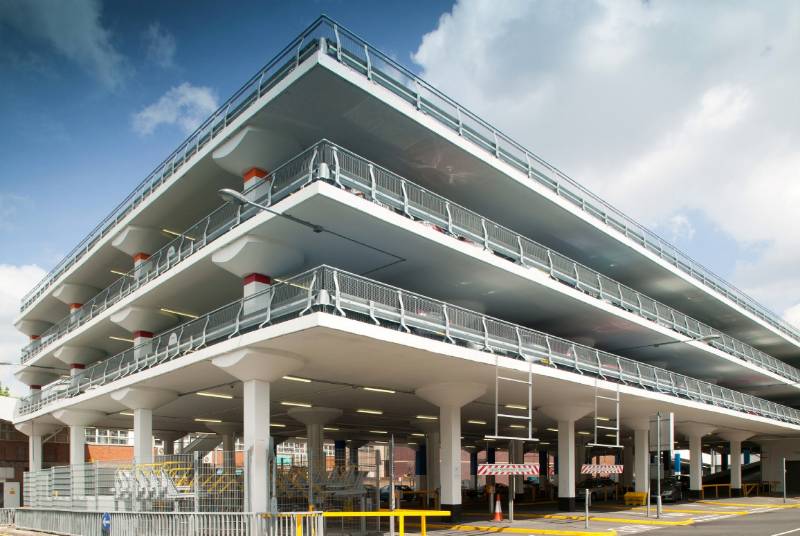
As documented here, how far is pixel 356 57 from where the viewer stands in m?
20.6

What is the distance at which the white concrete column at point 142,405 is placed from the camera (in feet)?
90.7

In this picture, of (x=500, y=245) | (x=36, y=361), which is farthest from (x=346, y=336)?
(x=36, y=361)

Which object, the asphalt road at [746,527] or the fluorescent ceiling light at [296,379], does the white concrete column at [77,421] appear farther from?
the asphalt road at [746,527]

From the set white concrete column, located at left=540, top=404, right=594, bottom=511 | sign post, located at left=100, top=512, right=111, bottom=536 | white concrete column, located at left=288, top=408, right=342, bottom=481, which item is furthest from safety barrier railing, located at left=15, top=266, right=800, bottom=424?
white concrete column, located at left=288, top=408, right=342, bottom=481

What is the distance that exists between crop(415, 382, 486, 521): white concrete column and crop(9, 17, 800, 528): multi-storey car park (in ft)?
0.25

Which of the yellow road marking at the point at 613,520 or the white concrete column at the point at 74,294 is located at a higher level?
the white concrete column at the point at 74,294

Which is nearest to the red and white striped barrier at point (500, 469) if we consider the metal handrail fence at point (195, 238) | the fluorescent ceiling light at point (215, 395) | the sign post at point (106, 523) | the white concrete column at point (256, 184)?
the metal handrail fence at point (195, 238)

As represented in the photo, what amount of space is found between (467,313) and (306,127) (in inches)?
299

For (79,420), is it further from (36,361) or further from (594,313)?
(594,313)

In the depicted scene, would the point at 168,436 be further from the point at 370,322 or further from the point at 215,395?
the point at 370,322

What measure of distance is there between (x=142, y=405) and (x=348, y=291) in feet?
40.9

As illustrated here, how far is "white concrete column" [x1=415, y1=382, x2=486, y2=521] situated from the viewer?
83.9 ft

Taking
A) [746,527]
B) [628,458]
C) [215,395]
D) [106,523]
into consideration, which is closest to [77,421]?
[215,395]

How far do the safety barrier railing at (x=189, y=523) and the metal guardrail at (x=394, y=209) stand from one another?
8.46m
